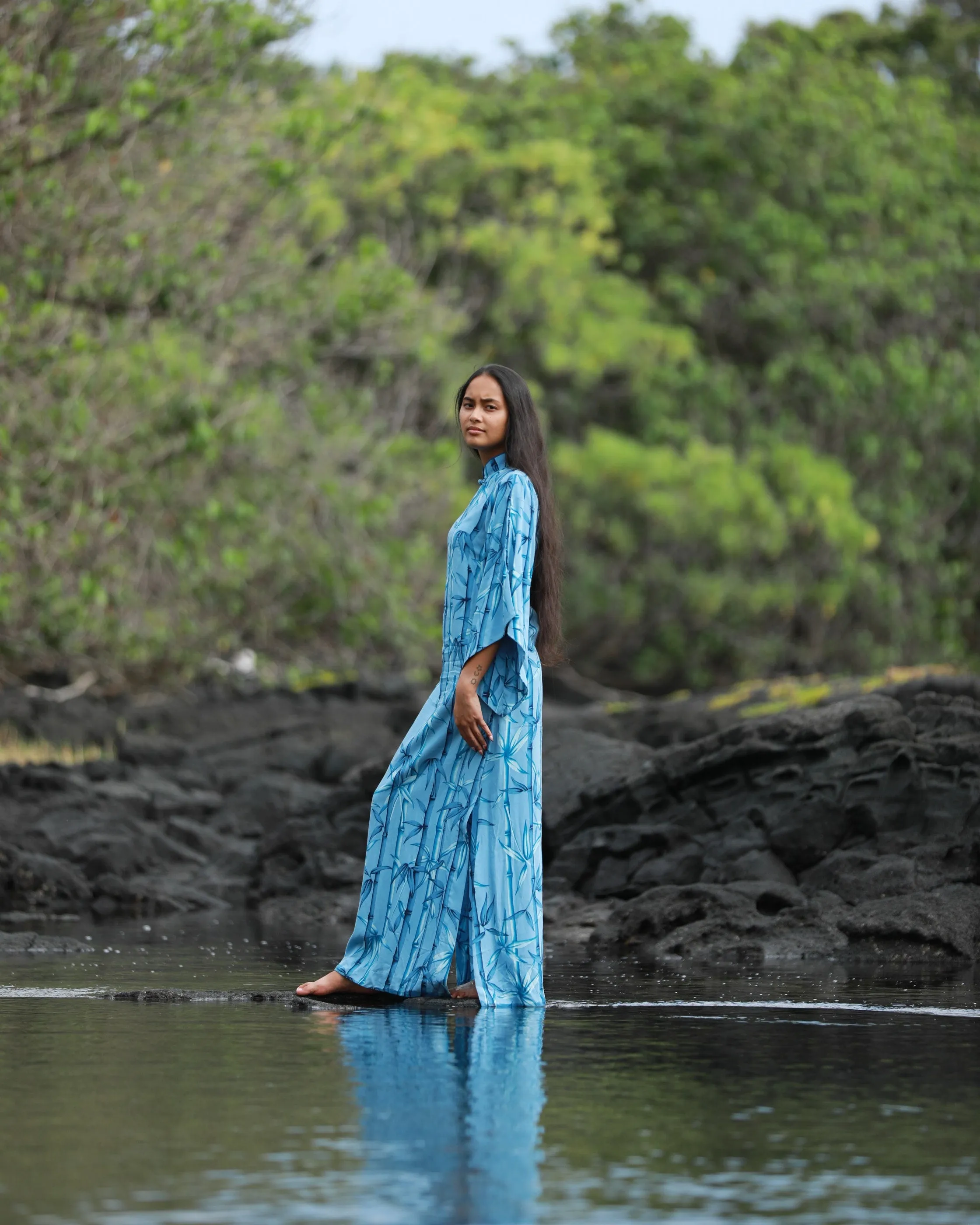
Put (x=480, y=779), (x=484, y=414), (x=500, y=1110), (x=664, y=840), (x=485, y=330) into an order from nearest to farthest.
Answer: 1. (x=500, y=1110)
2. (x=480, y=779)
3. (x=484, y=414)
4. (x=664, y=840)
5. (x=485, y=330)

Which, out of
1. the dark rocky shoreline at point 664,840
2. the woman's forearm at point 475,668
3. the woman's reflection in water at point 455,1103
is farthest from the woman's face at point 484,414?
the dark rocky shoreline at point 664,840

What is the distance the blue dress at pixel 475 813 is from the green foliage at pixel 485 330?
8.85 m

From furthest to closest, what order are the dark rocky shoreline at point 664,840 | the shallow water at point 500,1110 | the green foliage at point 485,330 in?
the green foliage at point 485,330 → the dark rocky shoreline at point 664,840 → the shallow water at point 500,1110

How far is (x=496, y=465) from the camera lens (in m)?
7.66

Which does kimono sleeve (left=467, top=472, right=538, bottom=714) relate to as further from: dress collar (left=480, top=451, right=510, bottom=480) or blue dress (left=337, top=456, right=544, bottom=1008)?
dress collar (left=480, top=451, right=510, bottom=480)

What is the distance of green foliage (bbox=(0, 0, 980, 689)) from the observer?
57.6 feet

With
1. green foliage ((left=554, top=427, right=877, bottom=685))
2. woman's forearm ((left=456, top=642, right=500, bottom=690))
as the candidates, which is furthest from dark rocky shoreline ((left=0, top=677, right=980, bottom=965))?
green foliage ((left=554, top=427, right=877, bottom=685))

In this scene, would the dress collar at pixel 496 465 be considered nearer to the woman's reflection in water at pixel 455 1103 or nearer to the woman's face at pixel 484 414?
the woman's face at pixel 484 414

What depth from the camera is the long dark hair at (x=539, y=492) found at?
7605 millimetres

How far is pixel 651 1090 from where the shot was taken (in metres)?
5.57

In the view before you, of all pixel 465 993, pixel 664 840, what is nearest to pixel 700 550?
pixel 664 840

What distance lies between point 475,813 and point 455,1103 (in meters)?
2.21

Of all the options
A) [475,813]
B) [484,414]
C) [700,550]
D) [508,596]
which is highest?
[700,550]

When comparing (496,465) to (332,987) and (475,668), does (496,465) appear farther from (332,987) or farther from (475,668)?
(332,987)
